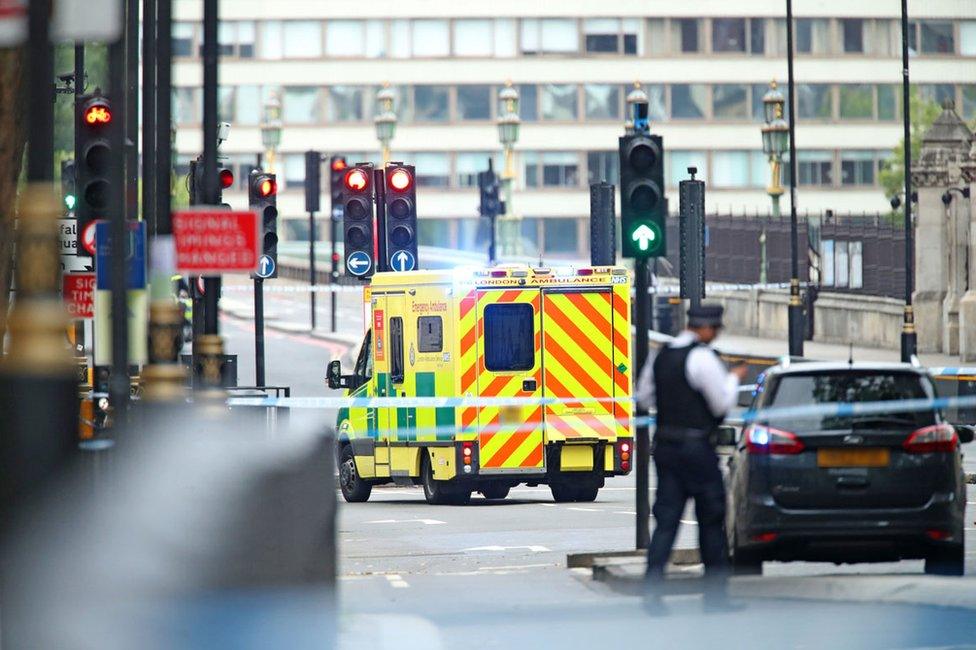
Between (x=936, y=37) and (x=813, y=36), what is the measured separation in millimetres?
5877

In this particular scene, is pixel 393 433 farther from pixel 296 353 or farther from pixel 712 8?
pixel 712 8

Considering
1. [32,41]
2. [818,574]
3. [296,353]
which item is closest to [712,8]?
[296,353]

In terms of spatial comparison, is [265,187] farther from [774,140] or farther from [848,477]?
[774,140]

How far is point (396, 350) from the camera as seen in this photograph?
23.3m

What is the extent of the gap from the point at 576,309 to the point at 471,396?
1.42 metres

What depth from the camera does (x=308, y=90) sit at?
102 metres

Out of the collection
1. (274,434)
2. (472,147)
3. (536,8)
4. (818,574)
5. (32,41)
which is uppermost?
(536,8)

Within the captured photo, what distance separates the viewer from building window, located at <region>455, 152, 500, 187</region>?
4028 inches

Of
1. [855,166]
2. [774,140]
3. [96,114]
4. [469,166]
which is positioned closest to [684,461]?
[96,114]

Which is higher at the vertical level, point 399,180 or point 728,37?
point 728,37

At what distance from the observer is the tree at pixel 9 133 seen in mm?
18078

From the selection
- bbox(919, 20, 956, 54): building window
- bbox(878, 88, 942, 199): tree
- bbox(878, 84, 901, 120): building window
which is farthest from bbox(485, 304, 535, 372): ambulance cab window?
bbox(919, 20, 956, 54): building window

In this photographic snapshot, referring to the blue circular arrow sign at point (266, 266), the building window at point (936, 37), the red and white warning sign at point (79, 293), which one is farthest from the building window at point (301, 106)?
the red and white warning sign at point (79, 293)

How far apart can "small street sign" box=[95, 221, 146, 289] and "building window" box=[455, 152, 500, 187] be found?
8290cm
